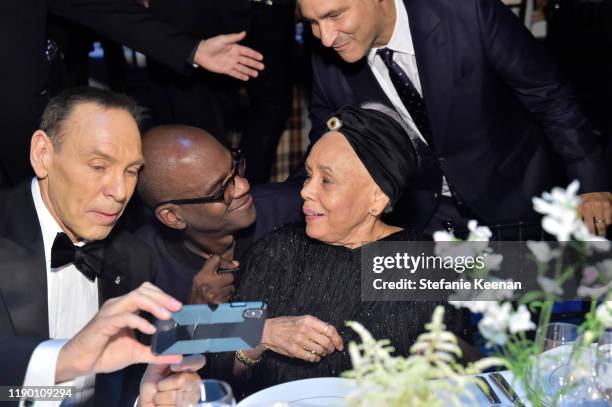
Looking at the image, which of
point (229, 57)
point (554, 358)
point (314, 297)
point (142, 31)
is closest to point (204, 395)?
point (554, 358)

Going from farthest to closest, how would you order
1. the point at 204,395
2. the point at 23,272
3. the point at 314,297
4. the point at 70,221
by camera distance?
1. the point at 314,297
2. the point at 70,221
3. the point at 23,272
4. the point at 204,395

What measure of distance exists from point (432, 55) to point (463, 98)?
0.23 m

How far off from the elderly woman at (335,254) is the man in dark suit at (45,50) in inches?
45.0

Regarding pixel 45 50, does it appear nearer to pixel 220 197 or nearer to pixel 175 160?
pixel 175 160

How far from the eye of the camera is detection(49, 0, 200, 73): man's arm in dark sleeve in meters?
3.72

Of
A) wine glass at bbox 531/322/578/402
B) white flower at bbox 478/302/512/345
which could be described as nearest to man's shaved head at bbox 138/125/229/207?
wine glass at bbox 531/322/578/402

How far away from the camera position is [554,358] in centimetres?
186

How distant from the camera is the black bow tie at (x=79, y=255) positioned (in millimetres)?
2367

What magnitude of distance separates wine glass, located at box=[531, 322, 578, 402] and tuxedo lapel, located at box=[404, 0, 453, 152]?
149 cm

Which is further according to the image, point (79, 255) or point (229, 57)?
point (229, 57)

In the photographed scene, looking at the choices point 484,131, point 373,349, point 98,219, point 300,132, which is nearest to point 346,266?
point 98,219

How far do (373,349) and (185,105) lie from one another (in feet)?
9.94

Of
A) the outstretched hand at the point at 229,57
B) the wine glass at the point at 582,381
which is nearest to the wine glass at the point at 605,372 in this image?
the wine glass at the point at 582,381

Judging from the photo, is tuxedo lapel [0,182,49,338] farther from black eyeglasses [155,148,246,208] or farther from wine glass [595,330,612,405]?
wine glass [595,330,612,405]
